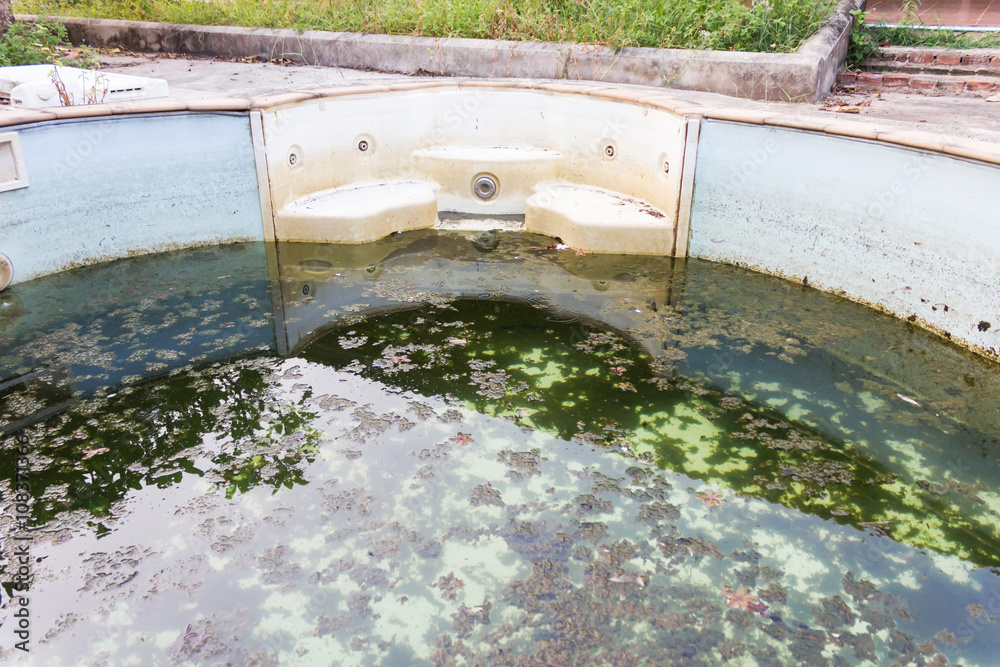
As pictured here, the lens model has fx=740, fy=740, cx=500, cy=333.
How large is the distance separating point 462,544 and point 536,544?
293 mm

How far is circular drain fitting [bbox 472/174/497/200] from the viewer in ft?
20.5

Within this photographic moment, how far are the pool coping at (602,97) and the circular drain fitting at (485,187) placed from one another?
0.78 meters

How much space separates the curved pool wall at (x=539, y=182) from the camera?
4.28m

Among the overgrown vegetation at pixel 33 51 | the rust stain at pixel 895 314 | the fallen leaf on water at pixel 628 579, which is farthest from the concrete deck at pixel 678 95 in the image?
the fallen leaf on water at pixel 628 579

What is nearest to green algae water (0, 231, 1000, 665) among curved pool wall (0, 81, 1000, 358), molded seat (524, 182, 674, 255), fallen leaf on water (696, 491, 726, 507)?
fallen leaf on water (696, 491, 726, 507)

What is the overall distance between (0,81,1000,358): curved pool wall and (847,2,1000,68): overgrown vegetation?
9.93 feet

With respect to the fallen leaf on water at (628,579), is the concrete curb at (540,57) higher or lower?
higher

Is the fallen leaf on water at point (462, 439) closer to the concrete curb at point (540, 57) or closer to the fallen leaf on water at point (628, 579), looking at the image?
the fallen leaf on water at point (628, 579)

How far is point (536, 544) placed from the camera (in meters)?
2.93

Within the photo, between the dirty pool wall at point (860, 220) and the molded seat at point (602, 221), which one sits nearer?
the dirty pool wall at point (860, 220)

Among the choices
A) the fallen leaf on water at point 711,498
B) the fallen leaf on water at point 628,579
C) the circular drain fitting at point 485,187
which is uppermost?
the circular drain fitting at point 485,187

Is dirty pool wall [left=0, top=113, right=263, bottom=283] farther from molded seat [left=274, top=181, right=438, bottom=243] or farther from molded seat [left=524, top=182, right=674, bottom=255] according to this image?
molded seat [left=524, top=182, right=674, bottom=255]

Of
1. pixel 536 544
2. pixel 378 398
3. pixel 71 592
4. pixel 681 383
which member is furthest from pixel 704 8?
pixel 71 592

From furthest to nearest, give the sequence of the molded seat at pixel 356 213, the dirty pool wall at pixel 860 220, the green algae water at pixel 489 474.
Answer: the molded seat at pixel 356 213 < the dirty pool wall at pixel 860 220 < the green algae water at pixel 489 474
